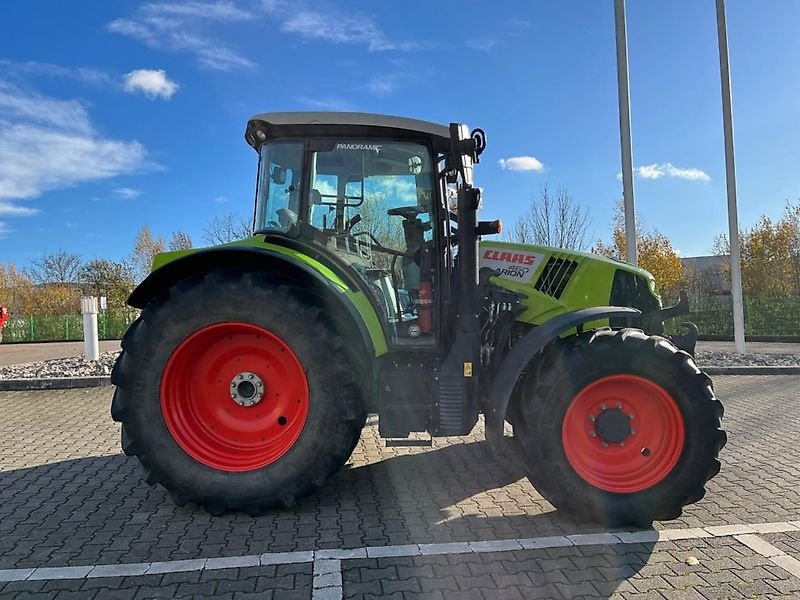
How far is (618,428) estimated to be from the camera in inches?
132

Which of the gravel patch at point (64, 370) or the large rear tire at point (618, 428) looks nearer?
the large rear tire at point (618, 428)

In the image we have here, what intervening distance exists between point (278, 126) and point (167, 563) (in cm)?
265

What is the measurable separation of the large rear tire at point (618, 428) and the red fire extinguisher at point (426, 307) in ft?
2.37

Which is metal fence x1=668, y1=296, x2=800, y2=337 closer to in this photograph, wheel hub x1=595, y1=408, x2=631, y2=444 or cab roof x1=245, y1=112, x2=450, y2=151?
wheel hub x1=595, y1=408, x2=631, y2=444

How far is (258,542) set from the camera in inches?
122

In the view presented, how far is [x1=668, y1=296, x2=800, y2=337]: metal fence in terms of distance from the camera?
18.2 metres

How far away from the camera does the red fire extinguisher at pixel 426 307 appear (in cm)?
371

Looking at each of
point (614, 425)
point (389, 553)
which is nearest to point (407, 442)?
point (389, 553)

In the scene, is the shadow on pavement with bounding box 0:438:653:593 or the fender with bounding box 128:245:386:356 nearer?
the shadow on pavement with bounding box 0:438:653:593

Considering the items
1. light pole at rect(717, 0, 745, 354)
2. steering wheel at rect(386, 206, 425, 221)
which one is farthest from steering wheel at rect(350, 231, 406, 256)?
light pole at rect(717, 0, 745, 354)

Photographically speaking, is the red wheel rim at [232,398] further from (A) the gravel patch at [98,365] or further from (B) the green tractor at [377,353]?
(A) the gravel patch at [98,365]

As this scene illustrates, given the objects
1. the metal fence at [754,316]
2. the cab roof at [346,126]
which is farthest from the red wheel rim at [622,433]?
the metal fence at [754,316]

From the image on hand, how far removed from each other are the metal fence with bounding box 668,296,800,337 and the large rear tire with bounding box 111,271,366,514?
1748cm

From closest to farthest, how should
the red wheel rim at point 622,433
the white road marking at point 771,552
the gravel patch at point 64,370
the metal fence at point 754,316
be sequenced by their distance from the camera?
the white road marking at point 771,552, the red wheel rim at point 622,433, the gravel patch at point 64,370, the metal fence at point 754,316
